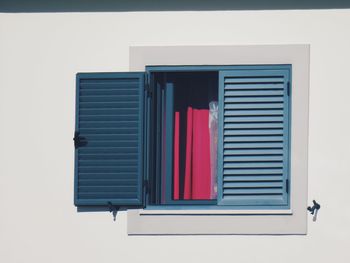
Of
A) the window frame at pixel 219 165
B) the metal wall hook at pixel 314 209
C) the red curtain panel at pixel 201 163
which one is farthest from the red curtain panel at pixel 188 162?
the metal wall hook at pixel 314 209

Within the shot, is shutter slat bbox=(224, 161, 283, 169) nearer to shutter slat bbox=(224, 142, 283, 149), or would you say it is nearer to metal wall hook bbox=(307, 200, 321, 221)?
shutter slat bbox=(224, 142, 283, 149)

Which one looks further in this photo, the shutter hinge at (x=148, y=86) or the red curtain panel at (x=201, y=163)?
the red curtain panel at (x=201, y=163)

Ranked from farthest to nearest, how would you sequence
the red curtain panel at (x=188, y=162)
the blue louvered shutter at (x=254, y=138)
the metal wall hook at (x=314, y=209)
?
1. the red curtain panel at (x=188, y=162)
2. the blue louvered shutter at (x=254, y=138)
3. the metal wall hook at (x=314, y=209)

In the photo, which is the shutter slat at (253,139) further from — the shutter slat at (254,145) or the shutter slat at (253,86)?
the shutter slat at (253,86)

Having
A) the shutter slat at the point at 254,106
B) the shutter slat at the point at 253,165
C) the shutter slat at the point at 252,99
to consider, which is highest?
the shutter slat at the point at 252,99

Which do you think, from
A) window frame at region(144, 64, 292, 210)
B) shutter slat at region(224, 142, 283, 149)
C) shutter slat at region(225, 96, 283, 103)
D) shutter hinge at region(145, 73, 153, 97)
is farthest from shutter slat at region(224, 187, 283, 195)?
shutter hinge at region(145, 73, 153, 97)

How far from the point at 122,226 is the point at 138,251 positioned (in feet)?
0.84

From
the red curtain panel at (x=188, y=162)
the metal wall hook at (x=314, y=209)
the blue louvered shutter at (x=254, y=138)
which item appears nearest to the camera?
the metal wall hook at (x=314, y=209)

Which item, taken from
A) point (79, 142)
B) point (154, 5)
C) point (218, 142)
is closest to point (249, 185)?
point (218, 142)

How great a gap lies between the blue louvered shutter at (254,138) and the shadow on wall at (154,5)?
22.3 inches

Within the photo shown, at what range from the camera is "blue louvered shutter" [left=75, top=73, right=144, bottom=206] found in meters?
7.05

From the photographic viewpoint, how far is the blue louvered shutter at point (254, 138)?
23.2 feet

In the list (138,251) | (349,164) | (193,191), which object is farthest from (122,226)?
(349,164)

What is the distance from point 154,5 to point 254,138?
57.2 inches
